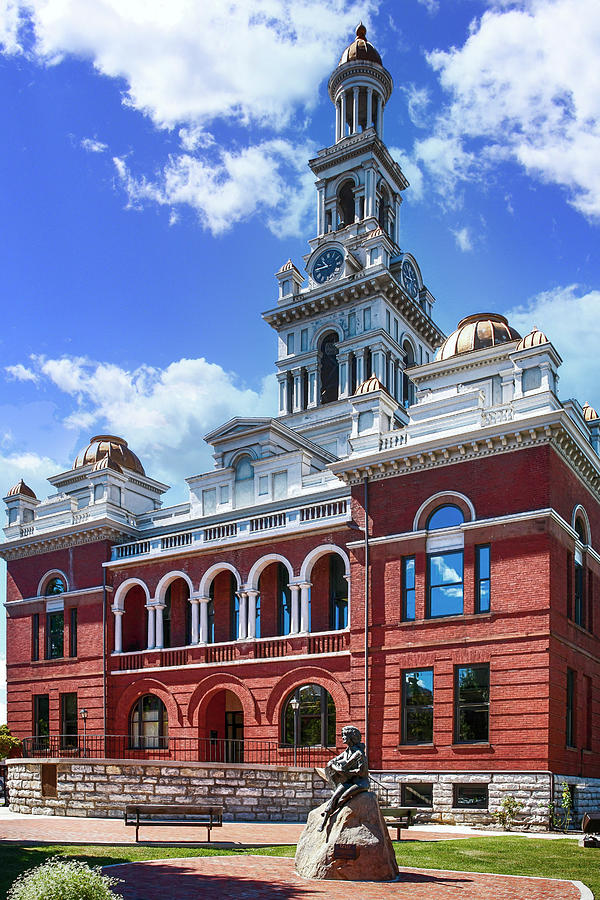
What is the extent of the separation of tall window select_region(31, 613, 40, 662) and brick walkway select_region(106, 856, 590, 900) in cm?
2552

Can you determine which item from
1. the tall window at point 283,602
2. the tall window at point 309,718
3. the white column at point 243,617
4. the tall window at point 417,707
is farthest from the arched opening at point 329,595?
the tall window at point 417,707

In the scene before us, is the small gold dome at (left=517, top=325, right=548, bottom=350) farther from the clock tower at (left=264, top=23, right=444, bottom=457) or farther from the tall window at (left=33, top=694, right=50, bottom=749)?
the tall window at (left=33, top=694, right=50, bottom=749)

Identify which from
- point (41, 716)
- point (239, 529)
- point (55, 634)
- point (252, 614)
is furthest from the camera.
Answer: point (55, 634)

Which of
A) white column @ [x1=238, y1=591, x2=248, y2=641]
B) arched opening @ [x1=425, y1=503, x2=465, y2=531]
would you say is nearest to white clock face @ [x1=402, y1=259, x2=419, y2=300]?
white column @ [x1=238, y1=591, x2=248, y2=641]

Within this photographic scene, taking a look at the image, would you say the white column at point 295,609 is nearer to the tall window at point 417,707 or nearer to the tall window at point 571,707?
the tall window at point 417,707

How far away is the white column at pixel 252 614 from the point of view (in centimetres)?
3341

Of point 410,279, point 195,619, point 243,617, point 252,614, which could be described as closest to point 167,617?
point 195,619

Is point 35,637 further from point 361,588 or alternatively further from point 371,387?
point 371,387

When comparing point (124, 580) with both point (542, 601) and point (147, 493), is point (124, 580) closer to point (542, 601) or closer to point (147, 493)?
point (147, 493)

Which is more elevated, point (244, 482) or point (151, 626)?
point (244, 482)

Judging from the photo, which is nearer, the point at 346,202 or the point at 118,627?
the point at 118,627

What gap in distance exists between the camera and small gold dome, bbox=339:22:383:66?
5594 centimetres

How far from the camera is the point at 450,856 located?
57.4 feet

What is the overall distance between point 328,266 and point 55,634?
2415 cm
